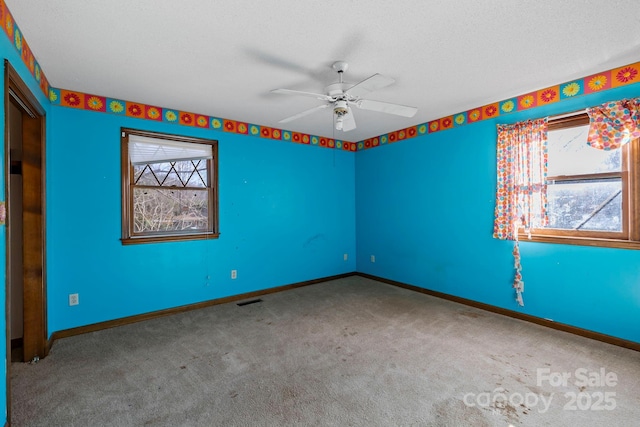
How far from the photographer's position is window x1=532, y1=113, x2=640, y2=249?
2510 millimetres

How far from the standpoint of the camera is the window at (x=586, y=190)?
2.51m

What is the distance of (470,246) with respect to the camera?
11.7 ft

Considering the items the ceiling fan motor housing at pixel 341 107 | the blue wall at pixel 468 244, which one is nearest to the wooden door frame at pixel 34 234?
the ceiling fan motor housing at pixel 341 107

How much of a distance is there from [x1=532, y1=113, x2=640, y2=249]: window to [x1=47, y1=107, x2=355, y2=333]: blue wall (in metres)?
2.87

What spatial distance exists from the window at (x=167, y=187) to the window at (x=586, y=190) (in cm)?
375

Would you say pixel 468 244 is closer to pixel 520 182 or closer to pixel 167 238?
pixel 520 182

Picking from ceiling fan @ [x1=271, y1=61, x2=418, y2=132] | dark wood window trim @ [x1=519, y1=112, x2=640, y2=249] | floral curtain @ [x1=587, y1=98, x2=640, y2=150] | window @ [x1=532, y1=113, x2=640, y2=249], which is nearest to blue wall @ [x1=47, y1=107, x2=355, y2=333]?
ceiling fan @ [x1=271, y1=61, x2=418, y2=132]

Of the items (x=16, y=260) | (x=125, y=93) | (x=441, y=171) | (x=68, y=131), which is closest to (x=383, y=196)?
(x=441, y=171)

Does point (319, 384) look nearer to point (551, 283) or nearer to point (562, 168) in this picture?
point (551, 283)

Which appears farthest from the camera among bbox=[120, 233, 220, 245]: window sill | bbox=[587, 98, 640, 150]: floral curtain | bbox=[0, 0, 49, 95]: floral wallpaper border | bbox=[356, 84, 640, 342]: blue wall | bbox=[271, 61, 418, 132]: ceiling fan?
bbox=[120, 233, 220, 245]: window sill

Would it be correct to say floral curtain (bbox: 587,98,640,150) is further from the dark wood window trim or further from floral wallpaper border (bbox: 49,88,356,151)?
floral wallpaper border (bbox: 49,88,356,151)

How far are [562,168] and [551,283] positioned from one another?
114 centimetres

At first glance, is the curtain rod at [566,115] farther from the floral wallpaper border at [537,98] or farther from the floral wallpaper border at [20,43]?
the floral wallpaper border at [20,43]

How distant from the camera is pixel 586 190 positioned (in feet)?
9.07
